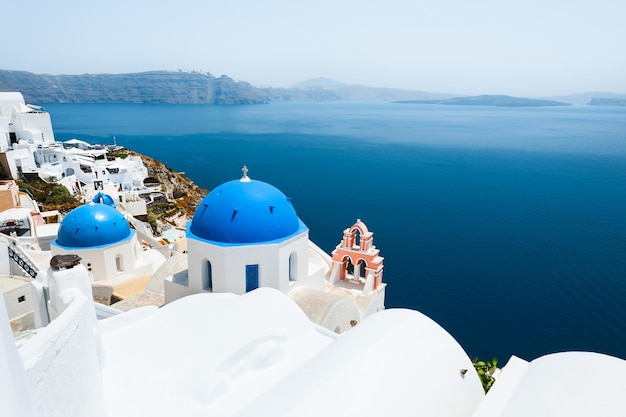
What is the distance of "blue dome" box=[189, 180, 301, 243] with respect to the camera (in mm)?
10680

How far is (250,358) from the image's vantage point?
7453mm

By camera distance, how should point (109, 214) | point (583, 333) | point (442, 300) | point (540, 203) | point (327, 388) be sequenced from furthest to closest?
1. point (540, 203)
2. point (442, 300)
3. point (583, 333)
4. point (109, 214)
5. point (327, 388)

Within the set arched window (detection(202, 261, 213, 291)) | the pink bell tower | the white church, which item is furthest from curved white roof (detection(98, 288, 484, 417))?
the pink bell tower

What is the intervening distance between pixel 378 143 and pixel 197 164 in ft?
127

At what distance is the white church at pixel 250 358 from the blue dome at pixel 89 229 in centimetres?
664

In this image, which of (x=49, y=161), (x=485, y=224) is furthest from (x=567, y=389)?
(x=49, y=161)

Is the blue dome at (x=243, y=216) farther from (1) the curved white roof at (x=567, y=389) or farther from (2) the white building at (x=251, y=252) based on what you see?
(1) the curved white roof at (x=567, y=389)

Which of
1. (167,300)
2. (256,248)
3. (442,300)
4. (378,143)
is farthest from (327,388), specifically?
(378,143)

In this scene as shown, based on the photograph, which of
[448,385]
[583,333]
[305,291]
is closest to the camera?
[448,385]

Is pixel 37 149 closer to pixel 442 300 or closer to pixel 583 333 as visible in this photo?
pixel 442 300

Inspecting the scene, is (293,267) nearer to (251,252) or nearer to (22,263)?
(251,252)

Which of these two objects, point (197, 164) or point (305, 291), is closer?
point (305, 291)

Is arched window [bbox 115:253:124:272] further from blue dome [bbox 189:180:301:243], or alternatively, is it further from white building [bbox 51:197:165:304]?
blue dome [bbox 189:180:301:243]

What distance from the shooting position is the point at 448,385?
244 inches
